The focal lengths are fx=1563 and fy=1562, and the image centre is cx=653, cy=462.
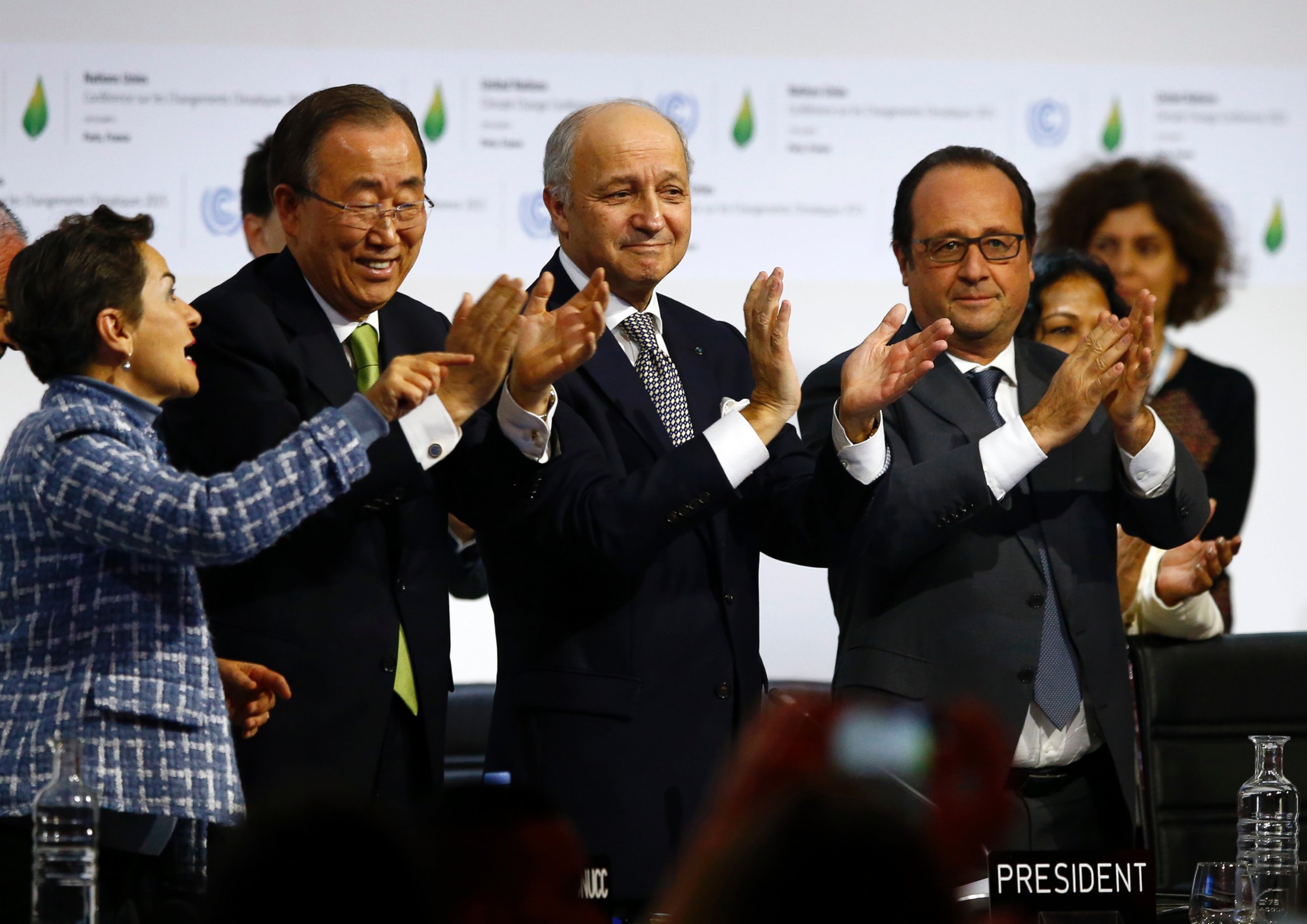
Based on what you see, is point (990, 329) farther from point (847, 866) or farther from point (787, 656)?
point (847, 866)

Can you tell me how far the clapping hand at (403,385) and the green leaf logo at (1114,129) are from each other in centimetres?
287

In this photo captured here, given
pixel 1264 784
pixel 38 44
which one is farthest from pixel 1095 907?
pixel 38 44

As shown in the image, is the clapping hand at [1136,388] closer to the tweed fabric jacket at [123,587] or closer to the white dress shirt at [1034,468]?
the white dress shirt at [1034,468]

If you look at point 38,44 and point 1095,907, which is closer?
point 1095,907

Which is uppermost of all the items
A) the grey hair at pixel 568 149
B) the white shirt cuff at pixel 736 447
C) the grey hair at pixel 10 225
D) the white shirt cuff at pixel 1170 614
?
the grey hair at pixel 10 225

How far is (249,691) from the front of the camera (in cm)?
214

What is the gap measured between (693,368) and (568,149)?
432mm

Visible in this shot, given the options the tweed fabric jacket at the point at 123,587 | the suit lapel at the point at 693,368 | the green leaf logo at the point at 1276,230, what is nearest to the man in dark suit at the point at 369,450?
the tweed fabric jacket at the point at 123,587

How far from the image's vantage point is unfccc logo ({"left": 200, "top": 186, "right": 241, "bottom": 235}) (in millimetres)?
4133

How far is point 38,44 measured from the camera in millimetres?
4105

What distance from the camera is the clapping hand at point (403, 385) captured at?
82.3 inches

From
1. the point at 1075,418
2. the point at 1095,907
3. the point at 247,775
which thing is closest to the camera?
the point at 1095,907

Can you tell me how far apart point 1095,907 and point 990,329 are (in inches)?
53.0

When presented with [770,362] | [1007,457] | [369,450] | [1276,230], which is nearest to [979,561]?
[1007,457]
